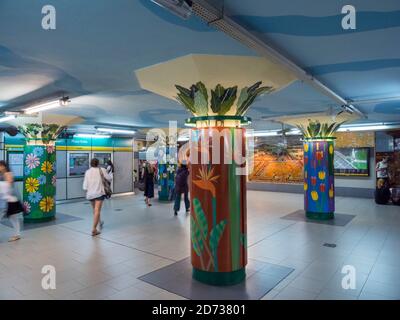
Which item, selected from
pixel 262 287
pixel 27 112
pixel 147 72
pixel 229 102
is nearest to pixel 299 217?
Answer: pixel 262 287

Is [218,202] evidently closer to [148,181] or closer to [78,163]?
[148,181]

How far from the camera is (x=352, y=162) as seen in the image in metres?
13.0

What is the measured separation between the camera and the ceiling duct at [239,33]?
7.85ft

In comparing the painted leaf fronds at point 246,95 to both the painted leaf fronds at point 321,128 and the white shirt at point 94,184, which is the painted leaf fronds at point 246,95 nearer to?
the white shirt at point 94,184

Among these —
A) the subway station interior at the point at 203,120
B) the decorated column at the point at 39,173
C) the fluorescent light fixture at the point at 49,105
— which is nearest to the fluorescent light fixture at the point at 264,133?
the subway station interior at the point at 203,120

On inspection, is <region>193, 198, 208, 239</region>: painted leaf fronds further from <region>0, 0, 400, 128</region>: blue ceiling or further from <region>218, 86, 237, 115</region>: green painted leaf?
<region>0, 0, 400, 128</region>: blue ceiling

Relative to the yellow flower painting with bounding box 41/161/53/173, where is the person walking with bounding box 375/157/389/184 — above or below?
below

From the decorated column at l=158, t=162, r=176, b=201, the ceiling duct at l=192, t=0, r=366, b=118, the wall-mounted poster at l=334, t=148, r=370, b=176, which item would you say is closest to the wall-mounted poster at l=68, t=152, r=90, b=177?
the decorated column at l=158, t=162, r=176, b=201

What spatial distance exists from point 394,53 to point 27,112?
7494 mm

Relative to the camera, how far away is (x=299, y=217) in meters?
8.49

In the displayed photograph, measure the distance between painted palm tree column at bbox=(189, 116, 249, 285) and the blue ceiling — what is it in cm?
111

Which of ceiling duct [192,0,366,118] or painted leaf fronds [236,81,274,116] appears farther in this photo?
painted leaf fronds [236,81,274,116]

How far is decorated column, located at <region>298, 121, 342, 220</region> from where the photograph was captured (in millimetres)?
8125

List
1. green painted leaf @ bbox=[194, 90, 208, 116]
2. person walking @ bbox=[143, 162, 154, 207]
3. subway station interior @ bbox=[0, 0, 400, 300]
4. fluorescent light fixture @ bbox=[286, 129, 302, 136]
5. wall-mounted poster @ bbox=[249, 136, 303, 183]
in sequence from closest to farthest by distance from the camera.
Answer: subway station interior @ bbox=[0, 0, 400, 300]
green painted leaf @ bbox=[194, 90, 208, 116]
person walking @ bbox=[143, 162, 154, 207]
fluorescent light fixture @ bbox=[286, 129, 302, 136]
wall-mounted poster @ bbox=[249, 136, 303, 183]
